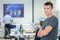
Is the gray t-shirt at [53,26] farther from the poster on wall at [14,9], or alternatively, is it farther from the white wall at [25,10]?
the poster on wall at [14,9]

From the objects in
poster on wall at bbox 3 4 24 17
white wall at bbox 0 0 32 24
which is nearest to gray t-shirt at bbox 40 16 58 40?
white wall at bbox 0 0 32 24

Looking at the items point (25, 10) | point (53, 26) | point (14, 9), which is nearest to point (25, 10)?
point (25, 10)

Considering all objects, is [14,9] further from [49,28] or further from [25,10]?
[49,28]

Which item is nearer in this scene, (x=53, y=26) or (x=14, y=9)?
(x=53, y=26)

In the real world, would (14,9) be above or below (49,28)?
above

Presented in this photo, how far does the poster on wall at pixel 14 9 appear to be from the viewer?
985 cm

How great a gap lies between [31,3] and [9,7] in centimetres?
128

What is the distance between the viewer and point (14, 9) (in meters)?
9.96

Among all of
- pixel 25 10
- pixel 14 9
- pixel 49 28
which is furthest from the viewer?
pixel 14 9

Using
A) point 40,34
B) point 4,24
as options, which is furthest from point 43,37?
point 4,24

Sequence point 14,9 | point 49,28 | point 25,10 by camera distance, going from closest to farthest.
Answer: point 49,28 < point 25,10 < point 14,9

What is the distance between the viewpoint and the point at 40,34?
243 cm

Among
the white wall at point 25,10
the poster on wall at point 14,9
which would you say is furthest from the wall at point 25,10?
the poster on wall at point 14,9

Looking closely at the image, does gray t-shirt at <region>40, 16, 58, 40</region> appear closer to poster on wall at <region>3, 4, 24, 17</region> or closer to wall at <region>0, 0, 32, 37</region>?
wall at <region>0, 0, 32, 37</region>
